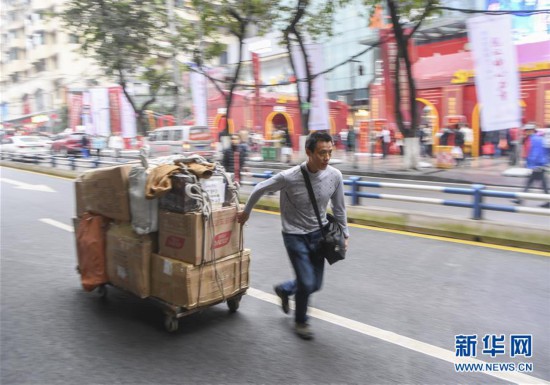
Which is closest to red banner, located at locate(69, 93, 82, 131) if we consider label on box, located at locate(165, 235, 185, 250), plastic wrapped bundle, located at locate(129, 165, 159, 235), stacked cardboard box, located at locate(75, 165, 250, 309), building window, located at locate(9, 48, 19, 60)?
stacked cardboard box, located at locate(75, 165, 250, 309)

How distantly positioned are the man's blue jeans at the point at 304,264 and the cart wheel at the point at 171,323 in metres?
0.99

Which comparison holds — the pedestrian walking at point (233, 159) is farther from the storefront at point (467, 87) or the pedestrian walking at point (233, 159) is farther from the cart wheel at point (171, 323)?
the storefront at point (467, 87)

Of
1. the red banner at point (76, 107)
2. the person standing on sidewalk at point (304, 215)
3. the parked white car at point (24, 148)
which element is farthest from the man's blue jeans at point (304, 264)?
the red banner at point (76, 107)

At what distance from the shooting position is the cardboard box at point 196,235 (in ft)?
12.0

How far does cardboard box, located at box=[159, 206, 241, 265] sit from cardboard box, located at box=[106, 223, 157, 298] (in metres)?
0.15

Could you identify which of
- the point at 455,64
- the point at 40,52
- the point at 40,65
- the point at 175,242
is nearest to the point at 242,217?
the point at 175,242

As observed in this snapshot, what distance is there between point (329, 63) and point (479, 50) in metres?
25.9

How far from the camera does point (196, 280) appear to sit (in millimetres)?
3688

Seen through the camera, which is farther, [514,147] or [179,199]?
[514,147]

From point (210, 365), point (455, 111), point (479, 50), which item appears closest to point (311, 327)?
point (210, 365)

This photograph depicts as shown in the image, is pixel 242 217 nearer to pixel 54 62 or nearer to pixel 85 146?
pixel 85 146

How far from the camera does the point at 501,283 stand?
16.7 feet

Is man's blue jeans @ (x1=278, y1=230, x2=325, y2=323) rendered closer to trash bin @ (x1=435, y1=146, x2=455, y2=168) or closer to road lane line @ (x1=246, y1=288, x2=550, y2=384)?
road lane line @ (x1=246, y1=288, x2=550, y2=384)

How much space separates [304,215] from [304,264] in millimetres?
388
